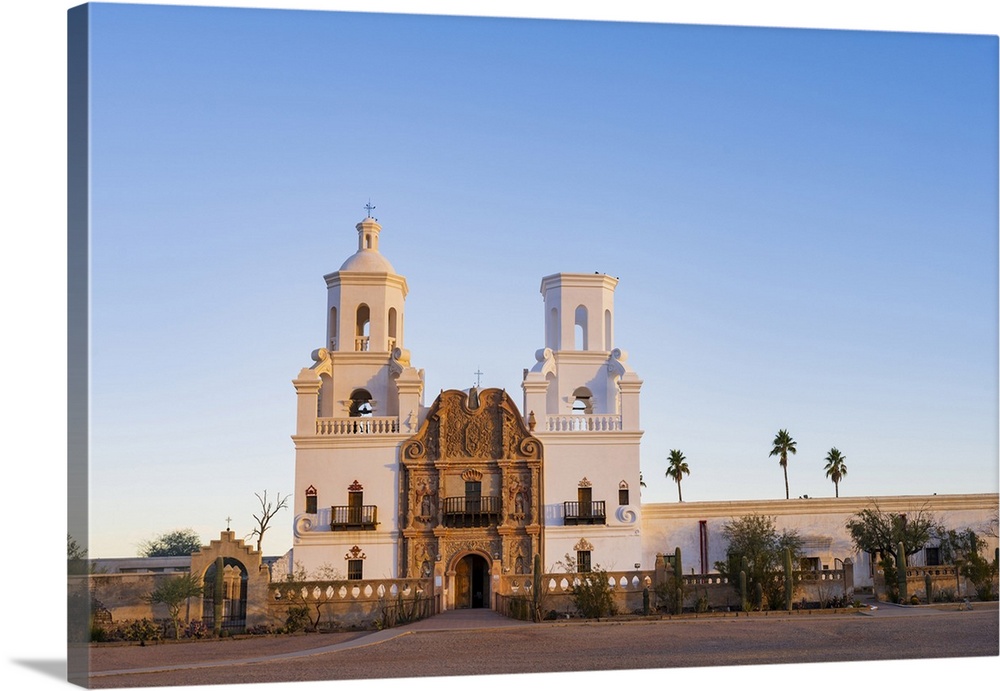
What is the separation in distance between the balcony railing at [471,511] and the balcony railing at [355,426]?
2.02 metres

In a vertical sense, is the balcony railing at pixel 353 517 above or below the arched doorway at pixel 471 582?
above

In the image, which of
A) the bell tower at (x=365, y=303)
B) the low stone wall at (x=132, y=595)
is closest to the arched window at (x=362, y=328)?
the bell tower at (x=365, y=303)

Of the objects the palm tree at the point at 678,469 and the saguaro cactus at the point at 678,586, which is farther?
the palm tree at the point at 678,469

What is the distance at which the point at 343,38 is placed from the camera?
2052 cm

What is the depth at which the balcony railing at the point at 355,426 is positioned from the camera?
28875 mm

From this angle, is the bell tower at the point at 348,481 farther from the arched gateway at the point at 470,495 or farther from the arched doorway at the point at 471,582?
the arched doorway at the point at 471,582

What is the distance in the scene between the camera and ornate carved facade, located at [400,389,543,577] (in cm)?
2875

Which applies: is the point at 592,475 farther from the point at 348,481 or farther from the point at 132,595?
the point at 132,595

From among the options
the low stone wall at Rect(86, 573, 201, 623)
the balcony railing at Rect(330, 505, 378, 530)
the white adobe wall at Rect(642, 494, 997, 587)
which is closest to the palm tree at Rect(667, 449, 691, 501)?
the white adobe wall at Rect(642, 494, 997, 587)

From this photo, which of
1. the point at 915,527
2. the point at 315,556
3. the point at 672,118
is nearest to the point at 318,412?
the point at 315,556

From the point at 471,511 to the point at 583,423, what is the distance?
318cm

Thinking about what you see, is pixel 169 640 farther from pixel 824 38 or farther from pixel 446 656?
pixel 824 38

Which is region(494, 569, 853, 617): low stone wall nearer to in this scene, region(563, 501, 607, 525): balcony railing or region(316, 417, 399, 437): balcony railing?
region(563, 501, 607, 525): balcony railing

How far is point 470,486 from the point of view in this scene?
95.2 ft
